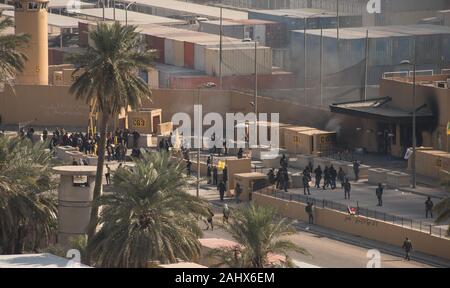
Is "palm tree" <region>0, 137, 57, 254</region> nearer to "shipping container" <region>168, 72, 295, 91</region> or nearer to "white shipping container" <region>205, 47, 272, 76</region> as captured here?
"shipping container" <region>168, 72, 295, 91</region>

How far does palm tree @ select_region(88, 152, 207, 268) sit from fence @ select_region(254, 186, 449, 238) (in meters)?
10.5

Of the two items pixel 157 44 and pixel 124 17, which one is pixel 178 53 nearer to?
pixel 157 44

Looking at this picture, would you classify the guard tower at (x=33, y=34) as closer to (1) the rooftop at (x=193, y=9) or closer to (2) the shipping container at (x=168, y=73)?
(2) the shipping container at (x=168, y=73)

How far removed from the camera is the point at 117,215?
151ft

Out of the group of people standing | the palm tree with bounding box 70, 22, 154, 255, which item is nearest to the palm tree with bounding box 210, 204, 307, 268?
the palm tree with bounding box 70, 22, 154, 255

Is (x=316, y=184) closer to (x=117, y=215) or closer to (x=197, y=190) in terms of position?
(x=197, y=190)

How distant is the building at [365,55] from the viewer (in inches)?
3831

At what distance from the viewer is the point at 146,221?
4612 cm

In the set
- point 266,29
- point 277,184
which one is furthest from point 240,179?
point 266,29

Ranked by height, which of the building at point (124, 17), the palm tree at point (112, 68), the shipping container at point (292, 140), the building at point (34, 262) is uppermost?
the building at point (124, 17)

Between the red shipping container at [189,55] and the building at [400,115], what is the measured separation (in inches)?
762

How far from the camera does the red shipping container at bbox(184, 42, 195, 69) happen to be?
97.7 meters

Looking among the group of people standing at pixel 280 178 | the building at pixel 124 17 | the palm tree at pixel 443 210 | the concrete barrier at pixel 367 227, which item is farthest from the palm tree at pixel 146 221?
the building at pixel 124 17

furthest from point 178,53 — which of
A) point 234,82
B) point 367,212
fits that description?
point 367,212
